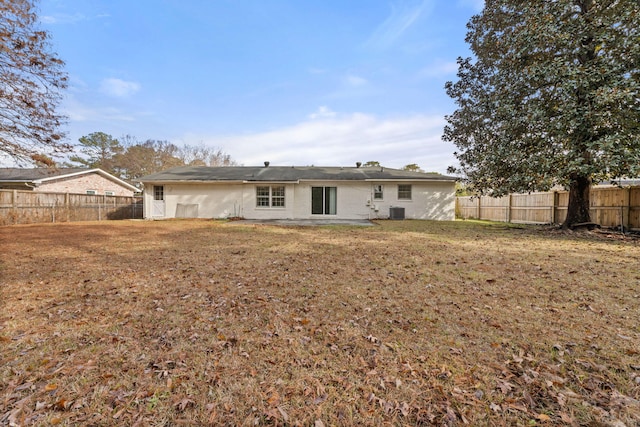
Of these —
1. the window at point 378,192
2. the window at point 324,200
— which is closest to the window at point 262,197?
the window at point 324,200

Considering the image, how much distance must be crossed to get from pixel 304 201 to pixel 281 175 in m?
2.28

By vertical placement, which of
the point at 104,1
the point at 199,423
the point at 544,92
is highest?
the point at 104,1

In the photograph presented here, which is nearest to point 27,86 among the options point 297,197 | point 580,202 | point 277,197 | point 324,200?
point 277,197

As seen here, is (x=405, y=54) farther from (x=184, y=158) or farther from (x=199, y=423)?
(x=184, y=158)

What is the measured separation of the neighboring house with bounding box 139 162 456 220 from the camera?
16609 millimetres

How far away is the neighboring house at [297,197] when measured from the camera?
16.6 meters

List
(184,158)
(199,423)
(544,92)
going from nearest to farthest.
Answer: (199,423)
(544,92)
(184,158)

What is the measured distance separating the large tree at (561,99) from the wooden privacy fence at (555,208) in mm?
1703

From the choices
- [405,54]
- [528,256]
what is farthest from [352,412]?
[405,54]

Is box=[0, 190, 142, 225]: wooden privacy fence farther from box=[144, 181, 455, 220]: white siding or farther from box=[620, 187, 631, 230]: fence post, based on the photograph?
box=[620, 187, 631, 230]: fence post

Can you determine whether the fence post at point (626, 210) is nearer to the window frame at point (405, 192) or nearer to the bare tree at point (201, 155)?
the window frame at point (405, 192)

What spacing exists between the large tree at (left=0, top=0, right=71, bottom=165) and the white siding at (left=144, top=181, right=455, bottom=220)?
26.6 feet

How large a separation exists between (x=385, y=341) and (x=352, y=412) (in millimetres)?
936

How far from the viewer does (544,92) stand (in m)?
10.3
